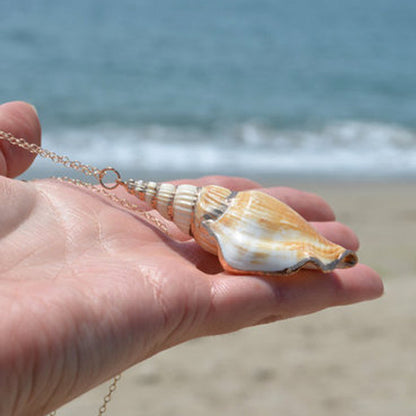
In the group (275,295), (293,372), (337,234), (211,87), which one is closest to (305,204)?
(337,234)

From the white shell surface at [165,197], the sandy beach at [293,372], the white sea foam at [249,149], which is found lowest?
the white sea foam at [249,149]

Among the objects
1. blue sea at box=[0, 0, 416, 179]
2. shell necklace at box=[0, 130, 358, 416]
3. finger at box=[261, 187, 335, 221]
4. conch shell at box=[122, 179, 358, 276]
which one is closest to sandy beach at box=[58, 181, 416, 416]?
finger at box=[261, 187, 335, 221]

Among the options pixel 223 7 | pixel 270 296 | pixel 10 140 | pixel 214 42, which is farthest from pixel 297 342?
pixel 223 7

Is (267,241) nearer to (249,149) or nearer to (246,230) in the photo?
(246,230)

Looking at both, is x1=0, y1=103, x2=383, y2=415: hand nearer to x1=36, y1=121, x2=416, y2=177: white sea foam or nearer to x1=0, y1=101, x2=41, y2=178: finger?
x1=0, y1=101, x2=41, y2=178: finger

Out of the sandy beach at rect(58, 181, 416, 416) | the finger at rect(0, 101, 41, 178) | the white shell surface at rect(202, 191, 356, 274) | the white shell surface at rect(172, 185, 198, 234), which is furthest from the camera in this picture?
the sandy beach at rect(58, 181, 416, 416)

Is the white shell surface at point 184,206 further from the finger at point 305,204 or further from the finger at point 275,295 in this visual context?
the finger at point 305,204

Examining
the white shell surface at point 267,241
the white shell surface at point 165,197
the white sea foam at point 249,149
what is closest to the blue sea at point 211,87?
the white sea foam at point 249,149
